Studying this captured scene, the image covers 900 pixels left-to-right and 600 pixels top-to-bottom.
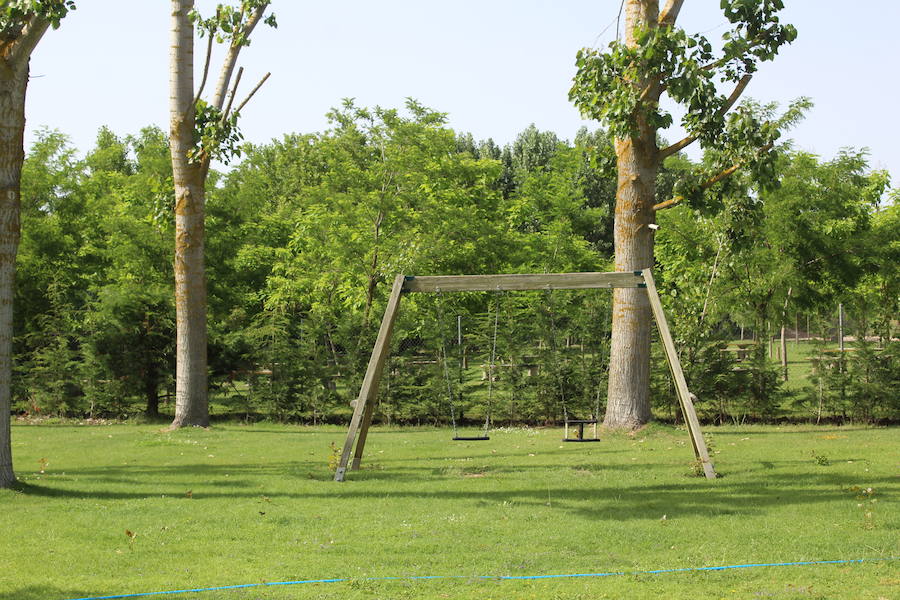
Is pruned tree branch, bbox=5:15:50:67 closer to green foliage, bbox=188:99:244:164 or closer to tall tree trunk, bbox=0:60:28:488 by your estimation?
tall tree trunk, bbox=0:60:28:488

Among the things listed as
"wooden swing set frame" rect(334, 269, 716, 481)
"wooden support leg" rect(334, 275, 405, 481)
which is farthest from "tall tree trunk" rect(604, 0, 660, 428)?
"wooden support leg" rect(334, 275, 405, 481)

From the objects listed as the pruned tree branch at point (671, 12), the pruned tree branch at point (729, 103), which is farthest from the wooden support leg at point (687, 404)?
the pruned tree branch at point (671, 12)

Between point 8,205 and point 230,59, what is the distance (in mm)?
8575

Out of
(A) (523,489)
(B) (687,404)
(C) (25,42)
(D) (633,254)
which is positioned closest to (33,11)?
(C) (25,42)

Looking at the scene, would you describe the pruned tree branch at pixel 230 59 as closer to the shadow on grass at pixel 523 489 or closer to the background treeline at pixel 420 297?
the background treeline at pixel 420 297

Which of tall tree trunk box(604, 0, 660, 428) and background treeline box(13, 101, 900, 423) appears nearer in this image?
tall tree trunk box(604, 0, 660, 428)

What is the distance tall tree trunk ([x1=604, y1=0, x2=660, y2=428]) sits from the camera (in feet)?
50.2

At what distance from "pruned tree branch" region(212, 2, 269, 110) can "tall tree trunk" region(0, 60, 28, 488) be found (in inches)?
301

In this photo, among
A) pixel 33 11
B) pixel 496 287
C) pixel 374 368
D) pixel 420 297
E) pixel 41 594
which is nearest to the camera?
pixel 41 594

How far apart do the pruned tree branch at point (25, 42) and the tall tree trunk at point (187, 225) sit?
6.83 metres

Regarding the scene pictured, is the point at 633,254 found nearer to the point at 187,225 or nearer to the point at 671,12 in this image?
the point at 671,12

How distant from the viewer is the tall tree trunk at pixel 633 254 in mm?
15289

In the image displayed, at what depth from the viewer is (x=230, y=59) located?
17.9 m

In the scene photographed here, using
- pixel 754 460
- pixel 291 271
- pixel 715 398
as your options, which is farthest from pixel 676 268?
pixel 754 460
